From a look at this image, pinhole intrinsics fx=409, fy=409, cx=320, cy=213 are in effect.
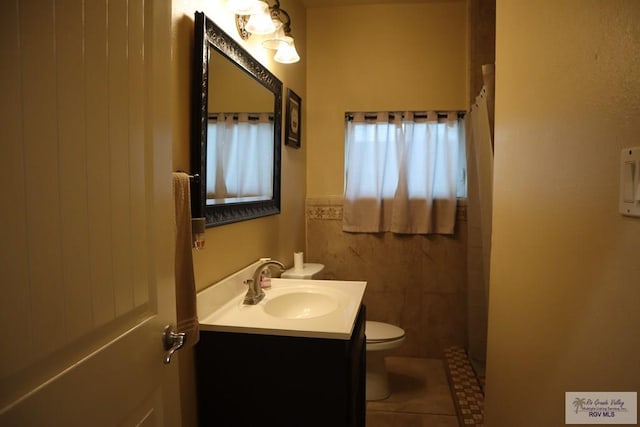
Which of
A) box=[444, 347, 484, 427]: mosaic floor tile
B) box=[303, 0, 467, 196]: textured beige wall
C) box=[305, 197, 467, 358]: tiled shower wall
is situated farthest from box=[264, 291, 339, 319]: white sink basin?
box=[303, 0, 467, 196]: textured beige wall

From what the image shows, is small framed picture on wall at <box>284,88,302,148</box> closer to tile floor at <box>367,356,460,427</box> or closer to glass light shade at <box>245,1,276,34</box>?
glass light shade at <box>245,1,276,34</box>

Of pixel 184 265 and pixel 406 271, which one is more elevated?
pixel 184 265

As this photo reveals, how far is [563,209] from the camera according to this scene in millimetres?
930

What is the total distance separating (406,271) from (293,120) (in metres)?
1.37

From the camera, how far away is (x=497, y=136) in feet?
5.05

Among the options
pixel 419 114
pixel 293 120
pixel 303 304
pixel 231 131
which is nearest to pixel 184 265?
pixel 231 131

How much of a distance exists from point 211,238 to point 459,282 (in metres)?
2.03

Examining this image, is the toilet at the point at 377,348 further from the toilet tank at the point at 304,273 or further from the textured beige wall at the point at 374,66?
the textured beige wall at the point at 374,66

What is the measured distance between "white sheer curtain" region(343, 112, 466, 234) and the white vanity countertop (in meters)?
1.12

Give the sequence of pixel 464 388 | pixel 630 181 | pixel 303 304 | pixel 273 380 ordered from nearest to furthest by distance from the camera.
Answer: pixel 630 181
pixel 273 380
pixel 303 304
pixel 464 388

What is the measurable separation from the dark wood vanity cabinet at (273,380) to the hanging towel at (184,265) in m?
0.22

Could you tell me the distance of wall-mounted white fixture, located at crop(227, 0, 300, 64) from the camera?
1635mm

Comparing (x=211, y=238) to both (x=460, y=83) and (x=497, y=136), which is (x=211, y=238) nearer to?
(x=497, y=136)

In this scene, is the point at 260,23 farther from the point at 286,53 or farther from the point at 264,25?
the point at 286,53
